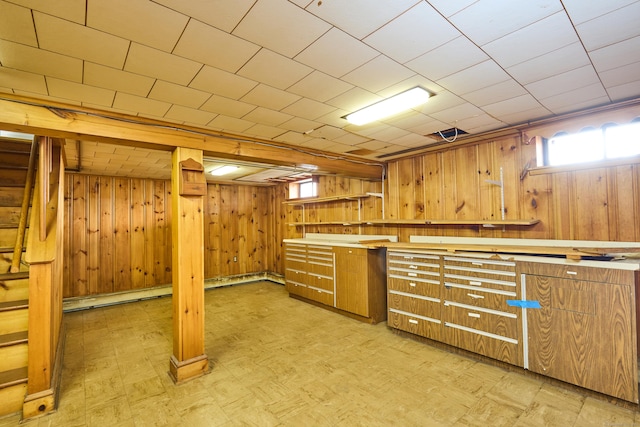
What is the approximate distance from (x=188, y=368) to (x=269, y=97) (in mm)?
2457

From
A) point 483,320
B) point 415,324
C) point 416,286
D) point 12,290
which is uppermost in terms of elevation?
point 12,290

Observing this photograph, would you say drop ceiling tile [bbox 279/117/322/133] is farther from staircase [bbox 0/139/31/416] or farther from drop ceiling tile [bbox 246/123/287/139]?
staircase [bbox 0/139/31/416]

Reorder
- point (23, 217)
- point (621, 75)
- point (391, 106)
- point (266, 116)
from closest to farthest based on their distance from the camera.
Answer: point (621, 75) < point (391, 106) < point (266, 116) < point (23, 217)

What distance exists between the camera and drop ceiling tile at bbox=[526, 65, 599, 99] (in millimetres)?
1973

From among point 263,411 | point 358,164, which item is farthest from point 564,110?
point 263,411

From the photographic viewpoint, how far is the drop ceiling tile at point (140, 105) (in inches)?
85.2

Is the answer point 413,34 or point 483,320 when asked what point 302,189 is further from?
point 413,34

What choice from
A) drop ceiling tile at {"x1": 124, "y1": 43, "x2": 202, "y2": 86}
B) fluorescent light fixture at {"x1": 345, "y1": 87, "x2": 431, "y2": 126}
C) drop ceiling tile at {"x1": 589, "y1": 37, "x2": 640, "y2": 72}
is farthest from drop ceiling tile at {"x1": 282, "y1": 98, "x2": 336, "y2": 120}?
drop ceiling tile at {"x1": 589, "y1": 37, "x2": 640, "y2": 72}

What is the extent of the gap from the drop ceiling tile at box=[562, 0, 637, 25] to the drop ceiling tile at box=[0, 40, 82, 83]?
2.55 m

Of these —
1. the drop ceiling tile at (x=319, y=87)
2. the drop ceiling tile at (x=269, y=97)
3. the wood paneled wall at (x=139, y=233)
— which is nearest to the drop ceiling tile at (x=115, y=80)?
the drop ceiling tile at (x=269, y=97)

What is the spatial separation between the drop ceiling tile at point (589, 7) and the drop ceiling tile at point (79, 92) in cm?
271

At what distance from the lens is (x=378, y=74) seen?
1948mm

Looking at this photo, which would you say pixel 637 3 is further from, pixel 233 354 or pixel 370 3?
pixel 233 354

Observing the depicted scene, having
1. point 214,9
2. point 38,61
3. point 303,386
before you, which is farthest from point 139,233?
point 214,9
